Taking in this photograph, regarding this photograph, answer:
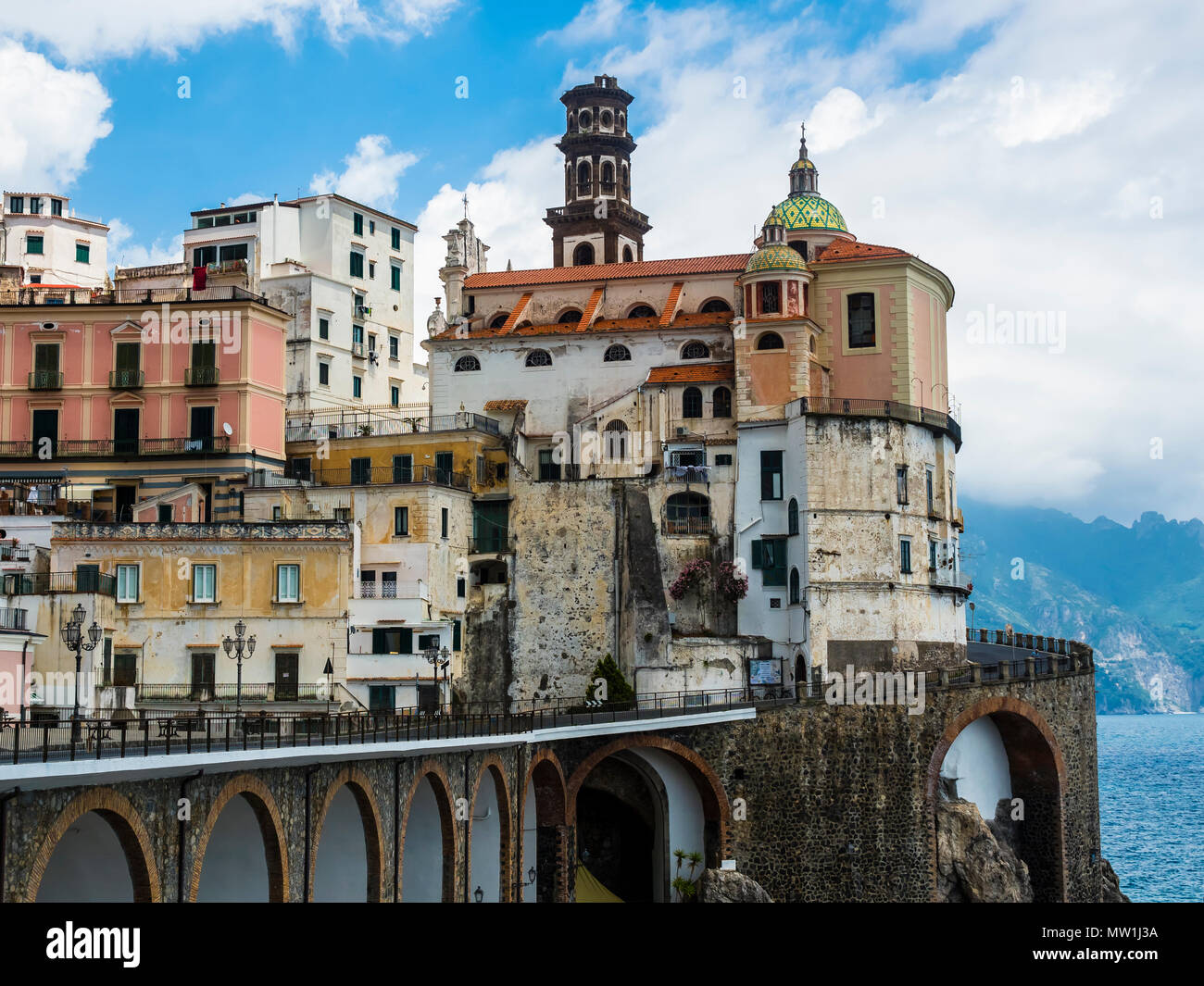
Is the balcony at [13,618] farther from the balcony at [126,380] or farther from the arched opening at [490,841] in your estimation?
the balcony at [126,380]

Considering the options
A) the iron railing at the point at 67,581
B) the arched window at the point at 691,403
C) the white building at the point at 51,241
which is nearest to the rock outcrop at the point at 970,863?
the arched window at the point at 691,403

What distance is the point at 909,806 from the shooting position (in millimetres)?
68812

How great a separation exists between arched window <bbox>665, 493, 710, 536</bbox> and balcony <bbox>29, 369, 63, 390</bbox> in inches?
1132

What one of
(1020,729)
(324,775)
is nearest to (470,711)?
(1020,729)

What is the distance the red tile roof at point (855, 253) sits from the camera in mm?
80250

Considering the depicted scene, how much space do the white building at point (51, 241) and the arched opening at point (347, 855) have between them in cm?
6468

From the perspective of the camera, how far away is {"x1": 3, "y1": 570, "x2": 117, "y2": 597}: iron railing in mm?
64812

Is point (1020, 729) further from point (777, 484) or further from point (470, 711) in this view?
point (470, 711)

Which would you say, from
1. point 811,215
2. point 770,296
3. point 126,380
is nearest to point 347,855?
point 126,380

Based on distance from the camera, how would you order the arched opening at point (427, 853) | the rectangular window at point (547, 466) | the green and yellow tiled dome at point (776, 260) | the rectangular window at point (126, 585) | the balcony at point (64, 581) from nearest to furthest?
1. the arched opening at point (427, 853)
2. the balcony at point (64, 581)
3. the rectangular window at point (126, 585)
4. the green and yellow tiled dome at point (776, 260)
5. the rectangular window at point (547, 466)

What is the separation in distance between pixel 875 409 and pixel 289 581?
2816 centimetres

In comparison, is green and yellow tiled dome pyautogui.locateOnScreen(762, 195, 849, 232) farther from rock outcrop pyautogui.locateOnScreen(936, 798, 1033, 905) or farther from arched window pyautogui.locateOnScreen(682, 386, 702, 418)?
rock outcrop pyautogui.locateOnScreen(936, 798, 1033, 905)

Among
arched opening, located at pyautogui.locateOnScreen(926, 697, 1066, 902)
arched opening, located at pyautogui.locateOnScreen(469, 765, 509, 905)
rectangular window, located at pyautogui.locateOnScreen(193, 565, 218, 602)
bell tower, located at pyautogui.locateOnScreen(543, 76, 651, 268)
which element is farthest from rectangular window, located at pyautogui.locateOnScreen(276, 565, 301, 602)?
bell tower, located at pyautogui.locateOnScreen(543, 76, 651, 268)
